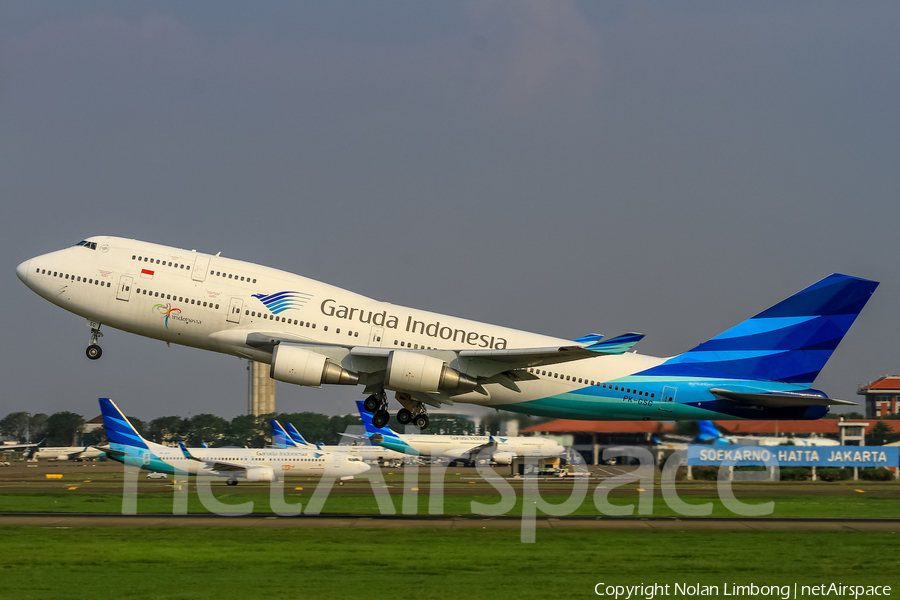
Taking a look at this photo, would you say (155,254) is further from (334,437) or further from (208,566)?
(334,437)

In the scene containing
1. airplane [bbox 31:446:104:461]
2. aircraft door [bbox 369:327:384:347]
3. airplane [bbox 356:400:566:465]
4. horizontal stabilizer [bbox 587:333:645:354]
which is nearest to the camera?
horizontal stabilizer [bbox 587:333:645:354]

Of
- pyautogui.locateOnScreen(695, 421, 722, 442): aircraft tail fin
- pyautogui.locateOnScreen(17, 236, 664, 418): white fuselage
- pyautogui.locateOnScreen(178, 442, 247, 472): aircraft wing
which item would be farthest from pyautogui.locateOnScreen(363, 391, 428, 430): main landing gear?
pyautogui.locateOnScreen(178, 442, 247, 472): aircraft wing

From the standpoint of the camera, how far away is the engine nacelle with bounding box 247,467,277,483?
60.4 meters

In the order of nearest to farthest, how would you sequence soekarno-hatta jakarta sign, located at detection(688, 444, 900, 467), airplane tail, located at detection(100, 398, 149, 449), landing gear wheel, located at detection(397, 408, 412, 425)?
landing gear wheel, located at detection(397, 408, 412, 425) < soekarno-hatta jakarta sign, located at detection(688, 444, 900, 467) < airplane tail, located at detection(100, 398, 149, 449)

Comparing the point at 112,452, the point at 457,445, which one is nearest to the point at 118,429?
the point at 112,452

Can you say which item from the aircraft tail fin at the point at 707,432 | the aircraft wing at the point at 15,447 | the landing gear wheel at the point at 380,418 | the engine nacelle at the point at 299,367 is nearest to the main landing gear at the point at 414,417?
the landing gear wheel at the point at 380,418

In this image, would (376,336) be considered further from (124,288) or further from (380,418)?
(124,288)

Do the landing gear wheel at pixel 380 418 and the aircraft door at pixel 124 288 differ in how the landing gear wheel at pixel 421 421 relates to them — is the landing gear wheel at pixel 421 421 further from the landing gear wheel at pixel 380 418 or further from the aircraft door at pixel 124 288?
the aircraft door at pixel 124 288

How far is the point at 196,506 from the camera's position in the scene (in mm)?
42531

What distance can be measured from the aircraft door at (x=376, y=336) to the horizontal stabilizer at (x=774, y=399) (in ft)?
46.0

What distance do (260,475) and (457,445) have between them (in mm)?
21340

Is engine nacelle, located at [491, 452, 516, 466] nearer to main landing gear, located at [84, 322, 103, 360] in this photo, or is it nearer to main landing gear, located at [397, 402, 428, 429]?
main landing gear, located at [397, 402, 428, 429]

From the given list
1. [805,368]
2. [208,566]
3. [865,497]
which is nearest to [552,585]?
[208,566]

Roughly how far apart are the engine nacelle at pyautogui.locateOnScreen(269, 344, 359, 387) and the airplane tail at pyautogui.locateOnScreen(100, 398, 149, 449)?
29545 millimetres
